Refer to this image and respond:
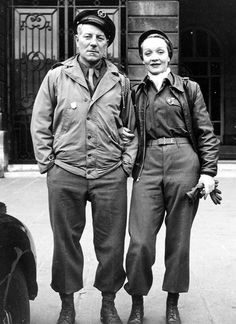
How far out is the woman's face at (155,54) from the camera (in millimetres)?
3832

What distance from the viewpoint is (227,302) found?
4.29 meters

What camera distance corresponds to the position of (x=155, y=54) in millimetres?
3832

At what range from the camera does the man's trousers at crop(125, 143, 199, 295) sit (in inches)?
150

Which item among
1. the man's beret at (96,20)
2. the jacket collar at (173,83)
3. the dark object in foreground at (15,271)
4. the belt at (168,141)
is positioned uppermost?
the man's beret at (96,20)

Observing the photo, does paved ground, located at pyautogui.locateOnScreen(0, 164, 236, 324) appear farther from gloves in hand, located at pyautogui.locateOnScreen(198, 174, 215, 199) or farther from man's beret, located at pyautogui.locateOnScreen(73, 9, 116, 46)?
man's beret, located at pyautogui.locateOnScreen(73, 9, 116, 46)

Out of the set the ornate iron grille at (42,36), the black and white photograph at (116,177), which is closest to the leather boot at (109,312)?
the black and white photograph at (116,177)

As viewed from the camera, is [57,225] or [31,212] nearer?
[57,225]

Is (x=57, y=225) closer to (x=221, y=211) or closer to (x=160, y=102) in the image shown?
(x=160, y=102)

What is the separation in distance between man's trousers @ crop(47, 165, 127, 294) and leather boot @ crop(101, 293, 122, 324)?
2.7 inches

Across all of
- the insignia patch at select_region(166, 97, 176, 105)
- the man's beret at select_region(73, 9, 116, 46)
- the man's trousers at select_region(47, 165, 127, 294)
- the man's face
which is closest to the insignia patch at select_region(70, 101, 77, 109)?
the man's face

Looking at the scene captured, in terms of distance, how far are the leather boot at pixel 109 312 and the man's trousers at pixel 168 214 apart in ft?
0.47

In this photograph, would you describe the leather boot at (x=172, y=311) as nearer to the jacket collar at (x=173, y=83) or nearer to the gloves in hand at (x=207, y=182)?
the gloves in hand at (x=207, y=182)

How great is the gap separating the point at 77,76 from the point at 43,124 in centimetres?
40

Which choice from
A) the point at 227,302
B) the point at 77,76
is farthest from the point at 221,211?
the point at 77,76
